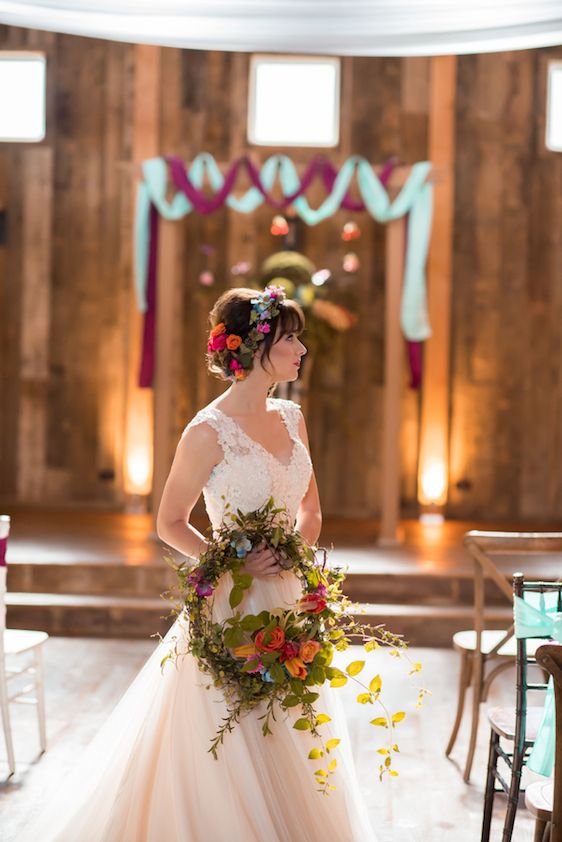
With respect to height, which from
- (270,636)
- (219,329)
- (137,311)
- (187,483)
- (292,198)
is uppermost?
(292,198)

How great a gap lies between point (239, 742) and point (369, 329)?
666cm

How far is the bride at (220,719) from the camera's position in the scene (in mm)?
2697

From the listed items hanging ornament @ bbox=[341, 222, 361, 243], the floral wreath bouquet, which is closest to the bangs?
the floral wreath bouquet

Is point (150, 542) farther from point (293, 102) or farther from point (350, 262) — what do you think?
point (293, 102)

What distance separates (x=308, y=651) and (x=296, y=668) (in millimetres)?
51

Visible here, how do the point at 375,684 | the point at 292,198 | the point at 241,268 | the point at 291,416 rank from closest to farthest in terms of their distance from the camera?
the point at 375,684, the point at 291,416, the point at 292,198, the point at 241,268

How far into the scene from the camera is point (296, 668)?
8.61 feet

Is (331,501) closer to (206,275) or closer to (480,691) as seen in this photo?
(206,275)

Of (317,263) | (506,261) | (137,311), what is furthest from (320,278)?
(506,261)

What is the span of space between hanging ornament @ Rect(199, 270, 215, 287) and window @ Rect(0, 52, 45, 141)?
1871mm

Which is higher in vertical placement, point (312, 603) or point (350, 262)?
point (350, 262)

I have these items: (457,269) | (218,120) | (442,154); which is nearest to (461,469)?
(457,269)

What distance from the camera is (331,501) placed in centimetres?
917

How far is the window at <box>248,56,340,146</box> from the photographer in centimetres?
903
